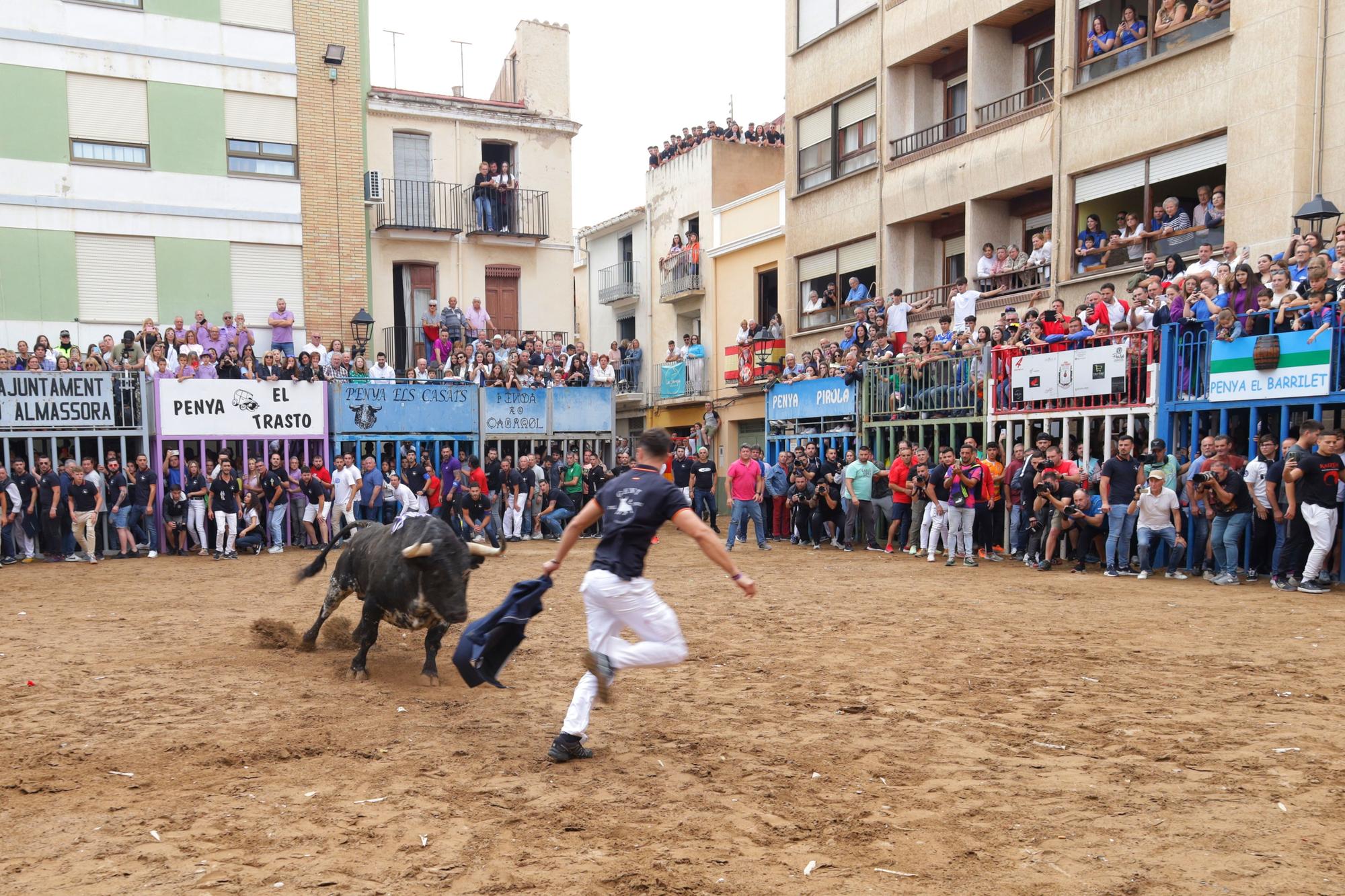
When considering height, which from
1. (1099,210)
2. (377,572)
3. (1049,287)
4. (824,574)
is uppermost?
(1099,210)

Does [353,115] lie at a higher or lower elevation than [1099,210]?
higher

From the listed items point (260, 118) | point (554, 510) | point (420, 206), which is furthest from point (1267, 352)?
point (420, 206)

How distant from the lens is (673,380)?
32156 millimetres

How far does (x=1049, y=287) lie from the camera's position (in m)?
19.6

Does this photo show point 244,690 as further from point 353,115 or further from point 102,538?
point 353,115

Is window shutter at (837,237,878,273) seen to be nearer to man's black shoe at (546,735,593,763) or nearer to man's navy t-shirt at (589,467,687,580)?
man's navy t-shirt at (589,467,687,580)

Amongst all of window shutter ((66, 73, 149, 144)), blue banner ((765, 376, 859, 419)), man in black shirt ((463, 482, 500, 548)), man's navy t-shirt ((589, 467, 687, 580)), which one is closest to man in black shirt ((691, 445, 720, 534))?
blue banner ((765, 376, 859, 419))

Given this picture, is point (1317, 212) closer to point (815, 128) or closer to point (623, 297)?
point (815, 128)

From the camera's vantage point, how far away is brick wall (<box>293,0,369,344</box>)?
24.7 meters

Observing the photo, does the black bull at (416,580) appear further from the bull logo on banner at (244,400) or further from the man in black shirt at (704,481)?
the bull logo on banner at (244,400)

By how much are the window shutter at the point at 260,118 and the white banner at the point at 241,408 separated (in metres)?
6.95

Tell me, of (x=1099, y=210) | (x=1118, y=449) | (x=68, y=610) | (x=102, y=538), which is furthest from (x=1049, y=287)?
(x=102, y=538)

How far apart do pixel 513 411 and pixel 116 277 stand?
894 cm

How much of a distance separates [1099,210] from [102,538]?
1894 centimetres
